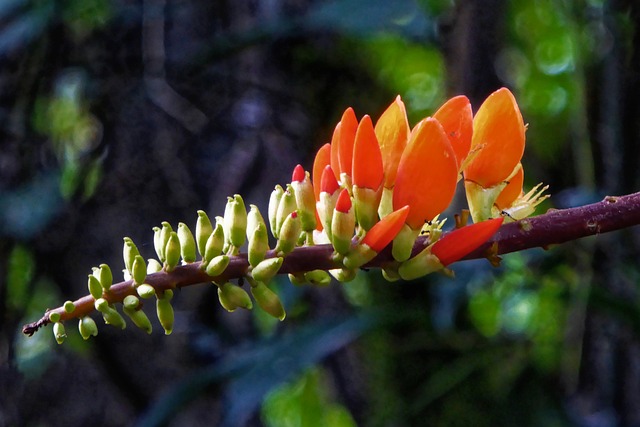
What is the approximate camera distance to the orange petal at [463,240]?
408 millimetres

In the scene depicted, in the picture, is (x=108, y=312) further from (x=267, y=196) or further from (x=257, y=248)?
(x=267, y=196)

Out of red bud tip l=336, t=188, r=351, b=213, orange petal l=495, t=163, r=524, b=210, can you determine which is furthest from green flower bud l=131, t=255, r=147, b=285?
orange petal l=495, t=163, r=524, b=210

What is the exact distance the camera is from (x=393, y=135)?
18.6 inches

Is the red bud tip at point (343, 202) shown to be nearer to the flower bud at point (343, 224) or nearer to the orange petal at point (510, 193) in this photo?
the flower bud at point (343, 224)

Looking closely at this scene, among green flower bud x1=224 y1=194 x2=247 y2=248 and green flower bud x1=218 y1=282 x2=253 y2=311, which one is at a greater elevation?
green flower bud x1=224 y1=194 x2=247 y2=248

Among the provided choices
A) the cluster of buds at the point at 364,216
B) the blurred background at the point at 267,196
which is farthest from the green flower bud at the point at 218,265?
the blurred background at the point at 267,196

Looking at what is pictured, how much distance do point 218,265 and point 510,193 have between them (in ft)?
0.65

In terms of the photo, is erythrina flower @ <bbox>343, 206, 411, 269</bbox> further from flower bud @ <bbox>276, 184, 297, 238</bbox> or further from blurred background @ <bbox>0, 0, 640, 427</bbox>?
blurred background @ <bbox>0, 0, 640, 427</bbox>

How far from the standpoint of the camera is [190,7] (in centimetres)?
178

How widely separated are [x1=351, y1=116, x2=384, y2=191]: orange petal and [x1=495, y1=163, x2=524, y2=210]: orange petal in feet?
0.29

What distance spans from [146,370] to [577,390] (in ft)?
2.86

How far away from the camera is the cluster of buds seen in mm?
404

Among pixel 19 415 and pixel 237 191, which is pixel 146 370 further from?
pixel 237 191

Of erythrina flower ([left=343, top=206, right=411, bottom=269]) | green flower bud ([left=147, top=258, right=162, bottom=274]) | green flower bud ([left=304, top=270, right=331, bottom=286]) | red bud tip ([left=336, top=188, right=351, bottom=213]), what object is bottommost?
green flower bud ([left=304, top=270, right=331, bottom=286])
